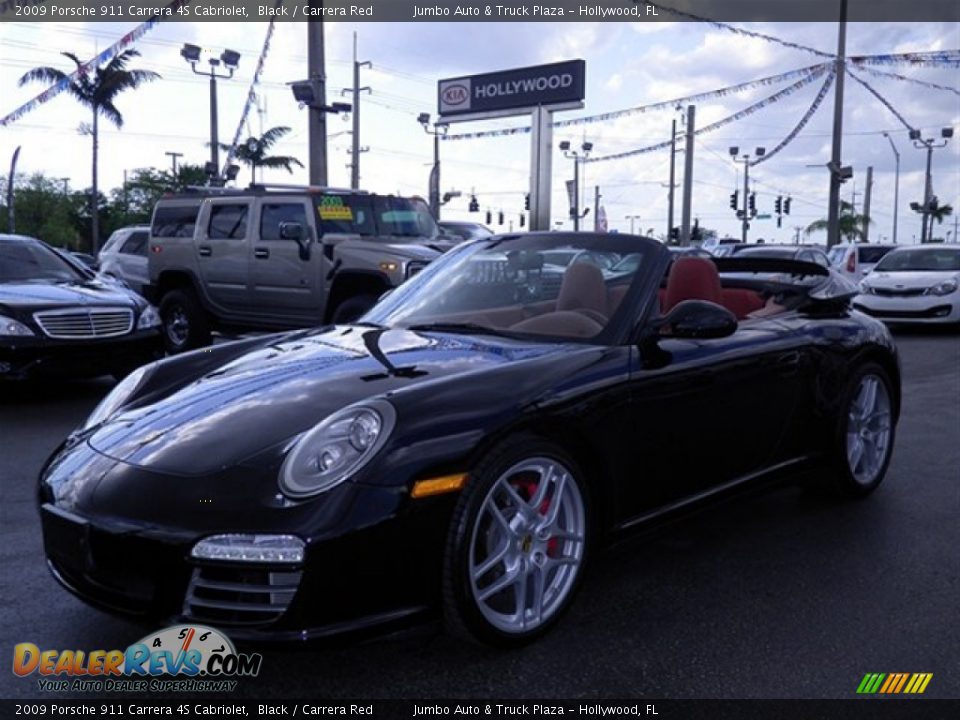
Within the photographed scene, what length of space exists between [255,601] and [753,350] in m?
2.41

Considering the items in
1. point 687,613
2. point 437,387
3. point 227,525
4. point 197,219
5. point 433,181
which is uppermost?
point 433,181

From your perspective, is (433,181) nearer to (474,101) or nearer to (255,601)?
(474,101)

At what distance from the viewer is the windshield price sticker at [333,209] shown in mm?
10742

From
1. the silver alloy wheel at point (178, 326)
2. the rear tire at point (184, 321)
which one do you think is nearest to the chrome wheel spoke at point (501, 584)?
the rear tire at point (184, 321)

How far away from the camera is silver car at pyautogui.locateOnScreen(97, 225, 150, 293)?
49.1ft

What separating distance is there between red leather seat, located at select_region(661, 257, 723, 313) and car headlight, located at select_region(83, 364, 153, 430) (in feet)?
7.63

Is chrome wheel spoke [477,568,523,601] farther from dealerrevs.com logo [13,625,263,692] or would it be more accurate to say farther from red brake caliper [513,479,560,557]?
dealerrevs.com logo [13,625,263,692]

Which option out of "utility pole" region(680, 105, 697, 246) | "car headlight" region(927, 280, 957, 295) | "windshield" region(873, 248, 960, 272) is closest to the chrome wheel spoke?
"car headlight" region(927, 280, 957, 295)

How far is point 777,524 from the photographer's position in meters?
4.36

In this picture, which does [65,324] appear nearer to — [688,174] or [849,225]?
[688,174]

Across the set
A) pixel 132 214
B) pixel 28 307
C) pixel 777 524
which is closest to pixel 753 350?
pixel 777 524

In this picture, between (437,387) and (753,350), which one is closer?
(437,387)

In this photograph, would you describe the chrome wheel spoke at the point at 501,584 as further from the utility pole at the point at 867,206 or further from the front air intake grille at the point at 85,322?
the utility pole at the point at 867,206

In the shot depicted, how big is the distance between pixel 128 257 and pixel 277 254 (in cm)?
560
